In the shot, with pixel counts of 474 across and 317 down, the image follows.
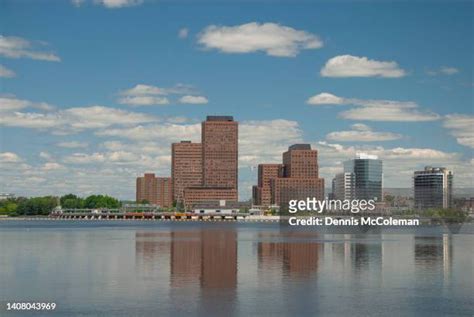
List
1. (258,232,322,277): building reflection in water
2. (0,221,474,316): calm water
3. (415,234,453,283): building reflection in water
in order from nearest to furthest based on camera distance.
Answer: (0,221,474,316): calm water
(258,232,322,277): building reflection in water
(415,234,453,283): building reflection in water

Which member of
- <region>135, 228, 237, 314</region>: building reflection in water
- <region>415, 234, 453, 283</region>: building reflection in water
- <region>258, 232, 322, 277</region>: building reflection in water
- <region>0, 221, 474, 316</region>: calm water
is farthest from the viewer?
<region>415, 234, 453, 283</region>: building reflection in water

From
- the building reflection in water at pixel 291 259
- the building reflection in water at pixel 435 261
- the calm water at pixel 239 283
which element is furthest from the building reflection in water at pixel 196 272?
the building reflection in water at pixel 435 261

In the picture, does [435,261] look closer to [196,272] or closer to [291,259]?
[291,259]

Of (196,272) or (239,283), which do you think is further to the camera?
(196,272)

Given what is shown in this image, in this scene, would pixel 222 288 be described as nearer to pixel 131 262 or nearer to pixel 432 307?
pixel 432 307

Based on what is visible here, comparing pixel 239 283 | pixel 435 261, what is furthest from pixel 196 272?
pixel 435 261

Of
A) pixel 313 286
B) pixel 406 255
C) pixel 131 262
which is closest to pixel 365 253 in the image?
pixel 406 255

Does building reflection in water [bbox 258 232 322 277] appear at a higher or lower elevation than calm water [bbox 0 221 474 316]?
higher

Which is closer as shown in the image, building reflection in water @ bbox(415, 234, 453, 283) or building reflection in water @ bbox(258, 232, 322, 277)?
building reflection in water @ bbox(258, 232, 322, 277)

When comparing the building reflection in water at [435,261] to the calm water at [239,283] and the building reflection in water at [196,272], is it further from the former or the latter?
the building reflection in water at [196,272]

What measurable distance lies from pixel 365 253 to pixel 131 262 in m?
29.3

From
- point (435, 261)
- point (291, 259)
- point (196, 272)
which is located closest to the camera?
point (196, 272)

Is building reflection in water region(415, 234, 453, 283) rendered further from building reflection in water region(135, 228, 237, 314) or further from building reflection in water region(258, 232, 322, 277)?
building reflection in water region(135, 228, 237, 314)

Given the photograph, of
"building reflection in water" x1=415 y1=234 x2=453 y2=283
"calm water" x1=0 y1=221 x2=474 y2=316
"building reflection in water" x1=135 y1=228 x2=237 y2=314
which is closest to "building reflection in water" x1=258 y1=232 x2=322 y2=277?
"calm water" x1=0 y1=221 x2=474 y2=316
